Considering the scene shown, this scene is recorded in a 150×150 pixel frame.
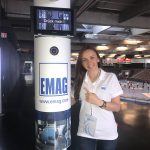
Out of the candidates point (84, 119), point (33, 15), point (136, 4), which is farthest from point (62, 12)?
point (136, 4)

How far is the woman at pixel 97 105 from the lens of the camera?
73.0 inches

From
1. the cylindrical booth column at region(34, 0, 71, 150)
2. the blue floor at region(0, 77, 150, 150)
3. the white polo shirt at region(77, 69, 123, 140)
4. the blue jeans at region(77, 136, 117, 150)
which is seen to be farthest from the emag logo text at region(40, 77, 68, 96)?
the blue floor at region(0, 77, 150, 150)

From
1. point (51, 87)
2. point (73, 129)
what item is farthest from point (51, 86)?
point (73, 129)

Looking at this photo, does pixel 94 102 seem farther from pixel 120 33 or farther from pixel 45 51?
pixel 120 33

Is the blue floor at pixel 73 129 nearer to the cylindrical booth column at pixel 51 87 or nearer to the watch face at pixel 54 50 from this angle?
the cylindrical booth column at pixel 51 87

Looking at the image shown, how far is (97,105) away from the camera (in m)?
1.83

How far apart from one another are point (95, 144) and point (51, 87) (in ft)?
2.21

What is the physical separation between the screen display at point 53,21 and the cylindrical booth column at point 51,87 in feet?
0.20

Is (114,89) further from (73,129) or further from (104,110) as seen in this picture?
(73,129)

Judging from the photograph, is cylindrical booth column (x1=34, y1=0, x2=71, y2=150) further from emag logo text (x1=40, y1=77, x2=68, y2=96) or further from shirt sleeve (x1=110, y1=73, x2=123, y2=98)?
shirt sleeve (x1=110, y1=73, x2=123, y2=98)

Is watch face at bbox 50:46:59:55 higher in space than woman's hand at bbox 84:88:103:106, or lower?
higher

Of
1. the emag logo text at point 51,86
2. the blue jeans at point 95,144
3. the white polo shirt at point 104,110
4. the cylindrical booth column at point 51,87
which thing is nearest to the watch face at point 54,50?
the cylindrical booth column at point 51,87

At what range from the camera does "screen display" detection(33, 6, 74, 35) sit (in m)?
2.09

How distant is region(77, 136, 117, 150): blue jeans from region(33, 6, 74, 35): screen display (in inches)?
40.7
